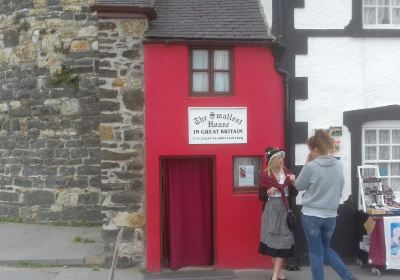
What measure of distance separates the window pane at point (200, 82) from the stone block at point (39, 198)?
203 inches

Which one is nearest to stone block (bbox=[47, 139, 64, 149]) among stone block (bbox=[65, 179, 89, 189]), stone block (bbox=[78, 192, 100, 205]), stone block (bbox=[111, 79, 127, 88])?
stone block (bbox=[65, 179, 89, 189])

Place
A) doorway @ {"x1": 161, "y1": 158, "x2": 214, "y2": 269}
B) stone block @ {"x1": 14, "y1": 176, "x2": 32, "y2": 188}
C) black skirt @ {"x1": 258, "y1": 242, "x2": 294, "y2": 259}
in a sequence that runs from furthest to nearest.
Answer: stone block @ {"x1": 14, "y1": 176, "x2": 32, "y2": 188} → doorway @ {"x1": 161, "y1": 158, "x2": 214, "y2": 269} → black skirt @ {"x1": 258, "y1": 242, "x2": 294, "y2": 259}

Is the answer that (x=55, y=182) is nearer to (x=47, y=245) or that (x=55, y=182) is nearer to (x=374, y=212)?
(x=47, y=245)

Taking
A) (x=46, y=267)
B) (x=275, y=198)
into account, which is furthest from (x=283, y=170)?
(x=46, y=267)

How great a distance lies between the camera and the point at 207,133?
918cm

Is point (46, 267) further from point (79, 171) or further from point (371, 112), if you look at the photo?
point (371, 112)

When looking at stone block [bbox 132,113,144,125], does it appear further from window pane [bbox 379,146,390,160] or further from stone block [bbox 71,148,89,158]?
stone block [bbox 71,148,89,158]

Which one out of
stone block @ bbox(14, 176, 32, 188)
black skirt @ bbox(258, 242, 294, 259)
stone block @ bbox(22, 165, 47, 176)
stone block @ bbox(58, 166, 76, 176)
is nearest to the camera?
black skirt @ bbox(258, 242, 294, 259)

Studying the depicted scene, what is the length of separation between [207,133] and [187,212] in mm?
1282

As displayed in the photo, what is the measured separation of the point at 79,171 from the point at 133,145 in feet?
13.4

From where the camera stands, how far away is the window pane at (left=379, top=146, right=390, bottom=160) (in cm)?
958

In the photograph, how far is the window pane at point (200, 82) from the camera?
9.35m

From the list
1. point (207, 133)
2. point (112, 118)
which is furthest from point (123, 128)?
point (207, 133)

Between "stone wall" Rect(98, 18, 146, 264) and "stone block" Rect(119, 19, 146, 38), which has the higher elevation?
"stone block" Rect(119, 19, 146, 38)
